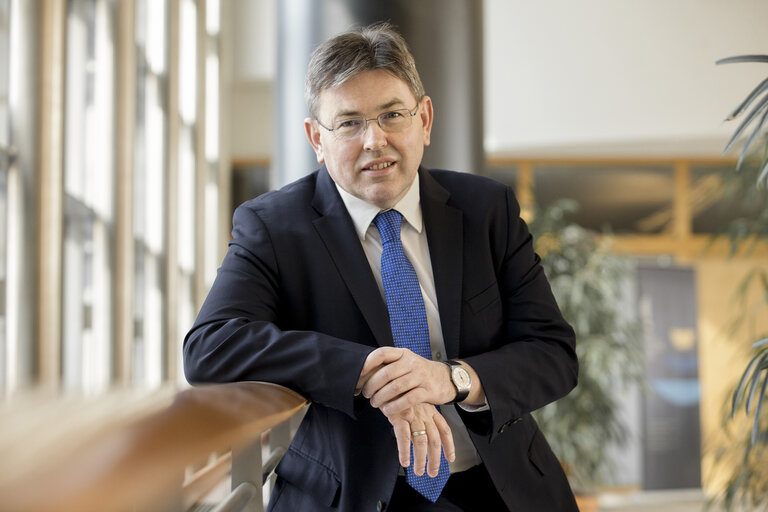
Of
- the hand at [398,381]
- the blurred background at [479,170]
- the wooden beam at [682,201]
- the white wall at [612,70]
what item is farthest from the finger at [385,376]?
the wooden beam at [682,201]

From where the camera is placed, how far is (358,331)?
1722 millimetres

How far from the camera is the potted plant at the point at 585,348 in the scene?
271 inches

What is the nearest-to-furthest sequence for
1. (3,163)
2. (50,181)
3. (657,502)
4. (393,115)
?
(393,115) < (3,163) < (50,181) < (657,502)

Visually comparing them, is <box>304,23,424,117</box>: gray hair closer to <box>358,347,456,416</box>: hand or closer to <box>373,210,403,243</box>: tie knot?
<box>373,210,403,243</box>: tie knot

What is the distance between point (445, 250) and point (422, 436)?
1.56ft

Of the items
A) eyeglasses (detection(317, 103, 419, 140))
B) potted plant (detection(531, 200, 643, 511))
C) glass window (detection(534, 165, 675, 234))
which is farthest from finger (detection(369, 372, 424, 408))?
glass window (detection(534, 165, 675, 234))

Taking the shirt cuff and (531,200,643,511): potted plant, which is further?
(531,200,643,511): potted plant

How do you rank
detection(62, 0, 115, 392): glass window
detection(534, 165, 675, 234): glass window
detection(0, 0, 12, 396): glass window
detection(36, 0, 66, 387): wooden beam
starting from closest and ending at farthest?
detection(0, 0, 12, 396): glass window
detection(36, 0, 66, 387): wooden beam
detection(62, 0, 115, 392): glass window
detection(534, 165, 675, 234): glass window

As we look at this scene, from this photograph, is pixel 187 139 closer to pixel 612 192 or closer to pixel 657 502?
pixel 612 192

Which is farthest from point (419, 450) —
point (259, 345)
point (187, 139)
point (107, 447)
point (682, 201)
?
point (682, 201)

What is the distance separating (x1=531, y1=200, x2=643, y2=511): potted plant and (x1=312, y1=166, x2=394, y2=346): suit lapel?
5.12 meters

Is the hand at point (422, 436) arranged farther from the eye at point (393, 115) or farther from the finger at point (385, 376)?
the eye at point (393, 115)

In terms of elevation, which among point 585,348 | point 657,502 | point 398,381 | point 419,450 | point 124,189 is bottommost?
point 657,502

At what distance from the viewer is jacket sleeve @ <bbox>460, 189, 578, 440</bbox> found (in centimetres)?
159
